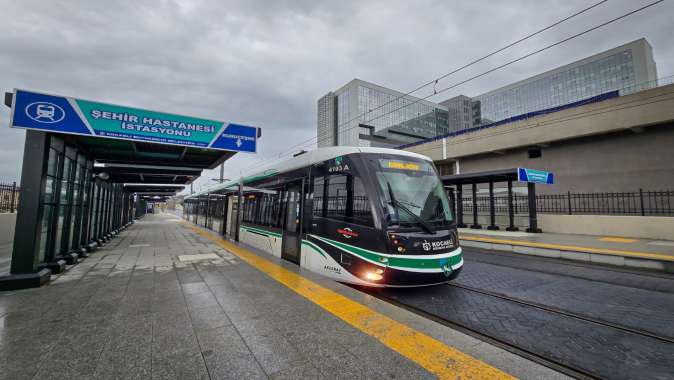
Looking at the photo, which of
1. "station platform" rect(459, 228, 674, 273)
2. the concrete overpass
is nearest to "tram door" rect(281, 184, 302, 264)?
"station platform" rect(459, 228, 674, 273)

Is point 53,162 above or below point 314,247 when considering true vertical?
above

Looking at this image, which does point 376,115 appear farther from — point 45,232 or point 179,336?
point 179,336

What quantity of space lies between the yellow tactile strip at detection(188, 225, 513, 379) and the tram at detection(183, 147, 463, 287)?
0.83 meters

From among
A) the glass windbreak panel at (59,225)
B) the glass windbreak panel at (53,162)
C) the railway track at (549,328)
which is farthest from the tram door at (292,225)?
the glass windbreak panel at (59,225)

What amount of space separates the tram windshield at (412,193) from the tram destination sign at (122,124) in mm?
4646

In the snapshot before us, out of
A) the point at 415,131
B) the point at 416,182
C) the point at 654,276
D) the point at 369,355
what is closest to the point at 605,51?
the point at 415,131

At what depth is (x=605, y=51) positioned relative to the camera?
49781 mm

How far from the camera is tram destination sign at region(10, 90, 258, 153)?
4969mm

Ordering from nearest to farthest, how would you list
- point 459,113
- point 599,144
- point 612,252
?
point 612,252 → point 599,144 → point 459,113

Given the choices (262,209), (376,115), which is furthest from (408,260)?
(376,115)

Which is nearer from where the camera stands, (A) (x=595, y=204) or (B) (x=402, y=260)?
(B) (x=402, y=260)

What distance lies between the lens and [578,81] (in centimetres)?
5581

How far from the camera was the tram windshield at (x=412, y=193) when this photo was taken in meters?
4.88

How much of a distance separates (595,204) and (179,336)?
76.6ft
